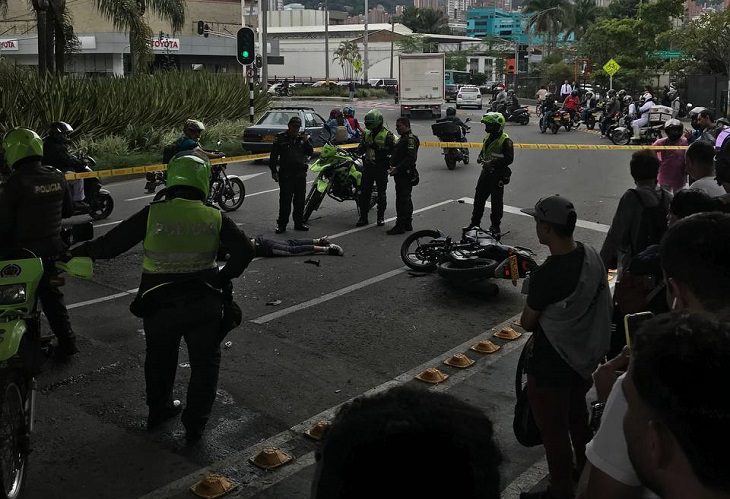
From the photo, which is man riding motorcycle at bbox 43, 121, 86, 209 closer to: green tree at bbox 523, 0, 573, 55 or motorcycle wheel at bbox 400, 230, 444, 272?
motorcycle wheel at bbox 400, 230, 444, 272

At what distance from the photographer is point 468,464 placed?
1.53 metres

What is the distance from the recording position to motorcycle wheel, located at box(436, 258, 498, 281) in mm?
9117

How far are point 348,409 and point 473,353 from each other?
19.5 feet

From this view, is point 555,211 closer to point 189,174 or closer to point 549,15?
point 189,174

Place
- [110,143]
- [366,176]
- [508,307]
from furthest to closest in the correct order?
[110,143], [366,176], [508,307]

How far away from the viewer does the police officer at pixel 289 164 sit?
1270cm

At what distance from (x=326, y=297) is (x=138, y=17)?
708 inches

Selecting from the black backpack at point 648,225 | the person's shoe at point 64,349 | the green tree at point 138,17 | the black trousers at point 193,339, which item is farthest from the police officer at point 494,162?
the green tree at point 138,17

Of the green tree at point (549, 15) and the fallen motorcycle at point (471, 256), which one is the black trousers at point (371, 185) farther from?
the green tree at point (549, 15)

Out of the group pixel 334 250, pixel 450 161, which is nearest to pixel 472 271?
pixel 334 250

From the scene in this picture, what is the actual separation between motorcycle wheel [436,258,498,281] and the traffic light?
45.2 ft

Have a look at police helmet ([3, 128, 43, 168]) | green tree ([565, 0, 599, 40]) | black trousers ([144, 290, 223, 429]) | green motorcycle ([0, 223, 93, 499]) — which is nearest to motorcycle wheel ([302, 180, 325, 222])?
police helmet ([3, 128, 43, 168])

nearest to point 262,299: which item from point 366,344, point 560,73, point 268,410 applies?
point 366,344

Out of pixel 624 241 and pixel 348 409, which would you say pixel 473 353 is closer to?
pixel 624 241
